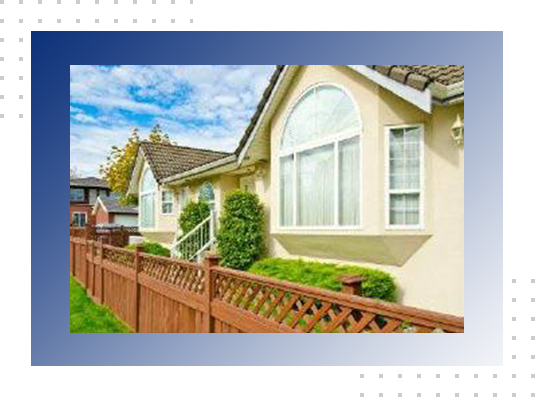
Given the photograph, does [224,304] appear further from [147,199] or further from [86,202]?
[86,202]

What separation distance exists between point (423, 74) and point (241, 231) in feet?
12.4

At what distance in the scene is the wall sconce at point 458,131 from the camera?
3789mm

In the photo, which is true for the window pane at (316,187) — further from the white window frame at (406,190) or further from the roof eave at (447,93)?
the roof eave at (447,93)

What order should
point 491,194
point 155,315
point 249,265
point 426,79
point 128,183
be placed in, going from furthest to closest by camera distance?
point 128,183, point 249,265, point 155,315, point 426,79, point 491,194

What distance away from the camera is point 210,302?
4145mm

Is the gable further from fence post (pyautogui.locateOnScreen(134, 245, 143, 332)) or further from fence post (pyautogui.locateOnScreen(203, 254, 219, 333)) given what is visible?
fence post (pyautogui.locateOnScreen(134, 245, 143, 332))

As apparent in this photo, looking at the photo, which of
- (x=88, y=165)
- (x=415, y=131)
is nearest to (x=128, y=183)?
(x=88, y=165)

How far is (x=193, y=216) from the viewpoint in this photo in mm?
8344

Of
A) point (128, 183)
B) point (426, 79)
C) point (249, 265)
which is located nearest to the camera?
point (426, 79)

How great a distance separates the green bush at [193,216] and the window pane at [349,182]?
14.4 ft
